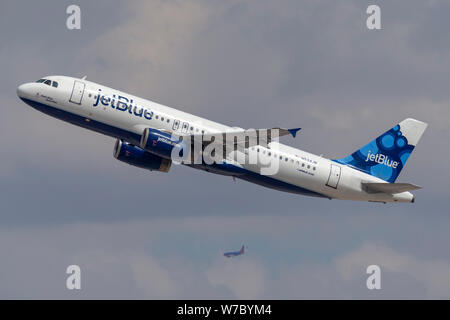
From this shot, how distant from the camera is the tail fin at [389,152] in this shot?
93875 millimetres

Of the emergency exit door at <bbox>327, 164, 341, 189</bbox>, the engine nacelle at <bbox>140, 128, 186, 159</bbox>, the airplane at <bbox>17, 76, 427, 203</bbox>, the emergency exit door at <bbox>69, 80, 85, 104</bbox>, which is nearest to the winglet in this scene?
the airplane at <bbox>17, 76, 427, 203</bbox>

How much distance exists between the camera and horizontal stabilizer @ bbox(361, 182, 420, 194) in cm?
8819

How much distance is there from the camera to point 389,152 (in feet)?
313

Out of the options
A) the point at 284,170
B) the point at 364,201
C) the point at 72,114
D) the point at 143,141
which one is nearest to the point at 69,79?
the point at 72,114

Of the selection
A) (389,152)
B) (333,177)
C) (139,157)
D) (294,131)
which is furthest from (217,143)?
(389,152)

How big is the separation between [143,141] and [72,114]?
21.5 feet

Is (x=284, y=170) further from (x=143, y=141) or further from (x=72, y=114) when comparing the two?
(x=72, y=114)

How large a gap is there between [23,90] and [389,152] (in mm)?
35582

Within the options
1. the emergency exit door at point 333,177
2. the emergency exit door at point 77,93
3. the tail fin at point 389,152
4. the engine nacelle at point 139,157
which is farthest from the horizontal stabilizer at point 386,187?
the emergency exit door at point 77,93

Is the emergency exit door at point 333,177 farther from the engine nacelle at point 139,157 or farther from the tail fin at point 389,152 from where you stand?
A: the engine nacelle at point 139,157

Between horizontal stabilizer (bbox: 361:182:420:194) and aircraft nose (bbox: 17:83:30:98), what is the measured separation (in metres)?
31.9

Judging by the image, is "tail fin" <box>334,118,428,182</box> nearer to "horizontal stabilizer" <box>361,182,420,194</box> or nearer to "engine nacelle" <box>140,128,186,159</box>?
"horizontal stabilizer" <box>361,182,420,194</box>

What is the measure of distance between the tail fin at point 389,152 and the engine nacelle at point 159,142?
60.2ft

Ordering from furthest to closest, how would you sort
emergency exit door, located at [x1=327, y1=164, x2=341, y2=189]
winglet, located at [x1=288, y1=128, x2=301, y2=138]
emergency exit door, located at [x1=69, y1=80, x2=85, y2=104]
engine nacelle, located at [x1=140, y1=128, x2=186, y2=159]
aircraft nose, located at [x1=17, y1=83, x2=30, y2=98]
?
emergency exit door, located at [x1=327, y1=164, x2=341, y2=189] → aircraft nose, located at [x1=17, y1=83, x2=30, y2=98] → emergency exit door, located at [x1=69, y1=80, x2=85, y2=104] → engine nacelle, located at [x1=140, y1=128, x2=186, y2=159] → winglet, located at [x1=288, y1=128, x2=301, y2=138]
